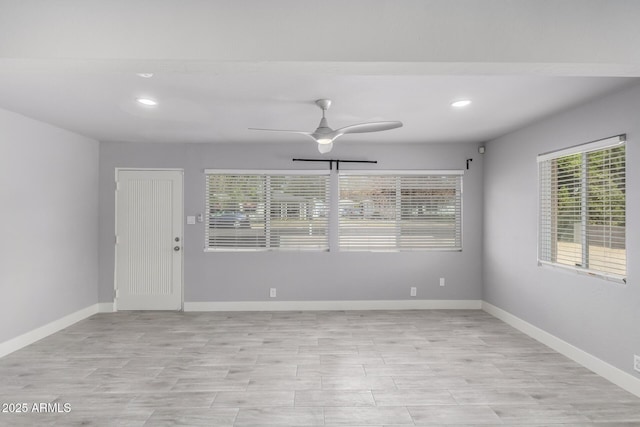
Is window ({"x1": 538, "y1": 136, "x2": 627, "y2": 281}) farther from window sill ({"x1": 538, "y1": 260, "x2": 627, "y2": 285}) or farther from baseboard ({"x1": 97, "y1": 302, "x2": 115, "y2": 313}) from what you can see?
baseboard ({"x1": 97, "y1": 302, "x2": 115, "y2": 313})

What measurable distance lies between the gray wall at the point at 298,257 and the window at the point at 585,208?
53.7 inches

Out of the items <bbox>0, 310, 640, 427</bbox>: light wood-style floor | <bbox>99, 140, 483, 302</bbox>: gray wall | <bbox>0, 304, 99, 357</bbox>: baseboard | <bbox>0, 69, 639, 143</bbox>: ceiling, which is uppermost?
<bbox>0, 69, 639, 143</bbox>: ceiling

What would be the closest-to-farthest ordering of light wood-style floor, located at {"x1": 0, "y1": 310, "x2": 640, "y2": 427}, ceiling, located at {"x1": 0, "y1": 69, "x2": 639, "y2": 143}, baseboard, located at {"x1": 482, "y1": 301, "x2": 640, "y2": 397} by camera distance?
light wood-style floor, located at {"x1": 0, "y1": 310, "x2": 640, "y2": 427}, ceiling, located at {"x1": 0, "y1": 69, "x2": 639, "y2": 143}, baseboard, located at {"x1": 482, "y1": 301, "x2": 640, "y2": 397}

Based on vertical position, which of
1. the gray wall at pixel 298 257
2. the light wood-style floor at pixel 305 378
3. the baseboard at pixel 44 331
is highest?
the gray wall at pixel 298 257

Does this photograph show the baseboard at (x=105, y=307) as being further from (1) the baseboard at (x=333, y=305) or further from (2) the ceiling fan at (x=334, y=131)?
(2) the ceiling fan at (x=334, y=131)

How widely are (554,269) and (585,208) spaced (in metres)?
0.74

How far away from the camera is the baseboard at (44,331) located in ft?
12.2

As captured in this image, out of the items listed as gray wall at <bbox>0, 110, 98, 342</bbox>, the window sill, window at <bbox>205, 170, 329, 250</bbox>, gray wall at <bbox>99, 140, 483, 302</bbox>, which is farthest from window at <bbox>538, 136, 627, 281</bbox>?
gray wall at <bbox>0, 110, 98, 342</bbox>

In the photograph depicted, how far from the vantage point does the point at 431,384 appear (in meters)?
3.02

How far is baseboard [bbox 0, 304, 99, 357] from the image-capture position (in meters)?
3.71

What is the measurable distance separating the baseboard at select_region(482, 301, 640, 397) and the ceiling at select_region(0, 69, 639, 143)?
2275mm

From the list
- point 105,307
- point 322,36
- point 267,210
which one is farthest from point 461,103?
point 105,307

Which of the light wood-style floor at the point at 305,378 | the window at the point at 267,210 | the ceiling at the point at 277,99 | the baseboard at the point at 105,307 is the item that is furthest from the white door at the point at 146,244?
the ceiling at the point at 277,99

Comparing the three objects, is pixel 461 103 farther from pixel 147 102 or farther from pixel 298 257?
pixel 298 257
